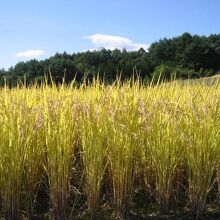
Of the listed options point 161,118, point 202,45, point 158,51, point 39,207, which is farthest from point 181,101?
point 158,51

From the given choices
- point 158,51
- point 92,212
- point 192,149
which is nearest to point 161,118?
point 192,149

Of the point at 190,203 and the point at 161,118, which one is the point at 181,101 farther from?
the point at 190,203

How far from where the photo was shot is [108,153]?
372 centimetres

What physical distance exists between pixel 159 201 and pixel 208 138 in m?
0.68

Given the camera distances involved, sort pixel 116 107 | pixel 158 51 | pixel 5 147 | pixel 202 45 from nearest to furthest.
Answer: pixel 5 147, pixel 116 107, pixel 202 45, pixel 158 51

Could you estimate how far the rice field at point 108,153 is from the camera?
3473 millimetres

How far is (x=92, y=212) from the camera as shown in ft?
11.8

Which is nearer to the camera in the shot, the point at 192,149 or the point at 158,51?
the point at 192,149

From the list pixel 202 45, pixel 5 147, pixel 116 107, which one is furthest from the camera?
pixel 202 45

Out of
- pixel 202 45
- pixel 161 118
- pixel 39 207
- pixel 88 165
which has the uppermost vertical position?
pixel 202 45

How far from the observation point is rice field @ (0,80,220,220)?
3473mm

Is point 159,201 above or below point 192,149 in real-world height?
below

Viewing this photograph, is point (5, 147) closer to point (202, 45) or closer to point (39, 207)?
point (39, 207)

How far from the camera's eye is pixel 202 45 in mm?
50844
